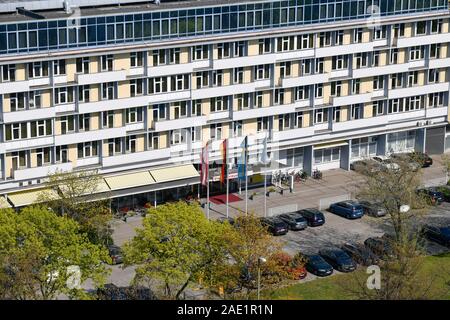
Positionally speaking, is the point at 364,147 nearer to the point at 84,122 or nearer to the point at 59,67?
the point at 84,122

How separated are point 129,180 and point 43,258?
2391 centimetres

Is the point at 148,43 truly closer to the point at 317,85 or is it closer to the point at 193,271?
the point at 317,85

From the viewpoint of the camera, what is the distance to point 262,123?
9194 centimetres

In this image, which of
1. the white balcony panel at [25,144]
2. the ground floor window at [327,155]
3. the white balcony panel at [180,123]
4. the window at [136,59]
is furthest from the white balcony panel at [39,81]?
the ground floor window at [327,155]

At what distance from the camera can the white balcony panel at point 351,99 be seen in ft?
313

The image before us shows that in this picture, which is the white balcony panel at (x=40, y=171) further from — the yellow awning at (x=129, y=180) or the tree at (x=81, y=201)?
the yellow awning at (x=129, y=180)

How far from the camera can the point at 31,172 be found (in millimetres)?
81500

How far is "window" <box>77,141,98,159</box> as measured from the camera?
3310 inches

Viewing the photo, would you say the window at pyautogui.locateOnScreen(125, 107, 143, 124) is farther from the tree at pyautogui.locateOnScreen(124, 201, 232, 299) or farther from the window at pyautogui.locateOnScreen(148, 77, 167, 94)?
the tree at pyautogui.locateOnScreen(124, 201, 232, 299)

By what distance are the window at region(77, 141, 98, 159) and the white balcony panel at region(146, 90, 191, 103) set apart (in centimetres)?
572

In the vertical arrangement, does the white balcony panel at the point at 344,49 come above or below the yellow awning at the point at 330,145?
above

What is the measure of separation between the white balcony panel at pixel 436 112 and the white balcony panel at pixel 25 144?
127 feet
